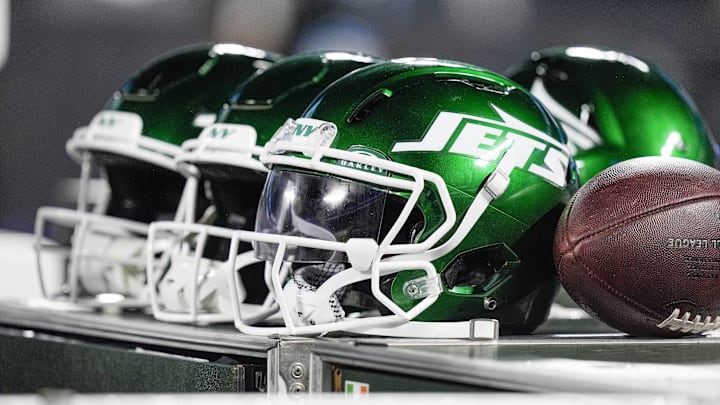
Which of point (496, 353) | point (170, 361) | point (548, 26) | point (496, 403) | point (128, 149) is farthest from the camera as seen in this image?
point (548, 26)

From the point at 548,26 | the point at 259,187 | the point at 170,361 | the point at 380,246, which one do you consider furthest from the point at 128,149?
the point at 548,26

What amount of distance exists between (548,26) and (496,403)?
501 cm

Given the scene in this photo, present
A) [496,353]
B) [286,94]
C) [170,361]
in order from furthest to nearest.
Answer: [286,94] < [170,361] < [496,353]

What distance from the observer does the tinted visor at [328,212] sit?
1.68 metres

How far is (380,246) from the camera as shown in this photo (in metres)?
1.64

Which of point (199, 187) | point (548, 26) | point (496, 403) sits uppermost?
point (496, 403)

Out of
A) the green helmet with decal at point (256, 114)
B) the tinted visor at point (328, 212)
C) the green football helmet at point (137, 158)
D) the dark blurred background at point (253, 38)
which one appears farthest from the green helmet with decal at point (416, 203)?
the dark blurred background at point (253, 38)

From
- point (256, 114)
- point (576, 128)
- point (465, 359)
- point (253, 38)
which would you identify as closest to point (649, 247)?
point (465, 359)

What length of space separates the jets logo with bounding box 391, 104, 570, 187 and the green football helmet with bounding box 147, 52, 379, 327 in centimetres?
32

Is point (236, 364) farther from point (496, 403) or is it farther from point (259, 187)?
point (496, 403)

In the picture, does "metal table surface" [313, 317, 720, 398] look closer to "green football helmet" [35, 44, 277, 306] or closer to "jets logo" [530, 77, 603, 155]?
"jets logo" [530, 77, 603, 155]

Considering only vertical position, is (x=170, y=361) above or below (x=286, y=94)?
below

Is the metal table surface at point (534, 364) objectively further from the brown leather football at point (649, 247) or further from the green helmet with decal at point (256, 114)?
the green helmet with decal at point (256, 114)

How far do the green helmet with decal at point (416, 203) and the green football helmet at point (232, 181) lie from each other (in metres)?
0.19
